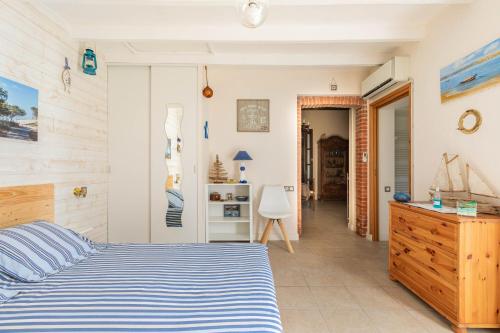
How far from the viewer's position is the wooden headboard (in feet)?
6.69

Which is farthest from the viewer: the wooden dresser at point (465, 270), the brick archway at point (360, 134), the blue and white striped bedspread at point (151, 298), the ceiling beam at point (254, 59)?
the brick archway at point (360, 134)

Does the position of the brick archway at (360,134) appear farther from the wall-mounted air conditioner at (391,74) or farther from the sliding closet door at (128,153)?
the sliding closet door at (128,153)

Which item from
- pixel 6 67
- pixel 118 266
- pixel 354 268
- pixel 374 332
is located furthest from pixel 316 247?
pixel 6 67

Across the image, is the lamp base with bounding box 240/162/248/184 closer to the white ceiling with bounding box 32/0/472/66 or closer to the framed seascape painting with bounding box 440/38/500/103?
the white ceiling with bounding box 32/0/472/66

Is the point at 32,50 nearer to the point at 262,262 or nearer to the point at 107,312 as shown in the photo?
the point at 107,312

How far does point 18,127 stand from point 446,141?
3829mm

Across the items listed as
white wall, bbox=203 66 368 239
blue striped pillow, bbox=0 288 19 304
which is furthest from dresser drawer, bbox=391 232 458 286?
blue striped pillow, bbox=0 288 19 304

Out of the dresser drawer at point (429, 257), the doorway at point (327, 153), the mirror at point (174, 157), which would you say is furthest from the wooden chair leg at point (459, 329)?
the doorway at point (327, 153)

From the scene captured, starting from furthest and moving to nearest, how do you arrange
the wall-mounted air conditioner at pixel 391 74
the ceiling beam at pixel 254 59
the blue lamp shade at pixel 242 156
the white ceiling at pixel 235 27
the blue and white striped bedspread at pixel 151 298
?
the blue lamp shade at pixel 242 156, the ceiling beam at pixel 254 59, the wall-mounted air conditioner at pixel 391 74, the white ceiling at pixel 235 27, the blue and white striped bedspread at pixel 151 298

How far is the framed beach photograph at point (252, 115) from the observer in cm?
429

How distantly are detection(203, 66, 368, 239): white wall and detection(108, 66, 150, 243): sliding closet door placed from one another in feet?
3.44

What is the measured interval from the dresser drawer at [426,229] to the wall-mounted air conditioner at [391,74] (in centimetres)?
161

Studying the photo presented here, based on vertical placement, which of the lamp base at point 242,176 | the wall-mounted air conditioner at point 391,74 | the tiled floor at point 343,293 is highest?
the wall-mounted air conditioner at point 391,74

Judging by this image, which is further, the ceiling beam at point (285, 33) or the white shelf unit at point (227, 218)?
the white shelf unit at point (227, 218)
